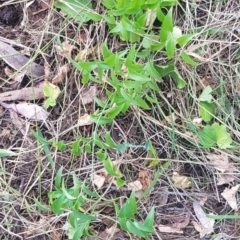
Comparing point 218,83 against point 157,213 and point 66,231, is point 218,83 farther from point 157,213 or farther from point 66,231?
point 66,231

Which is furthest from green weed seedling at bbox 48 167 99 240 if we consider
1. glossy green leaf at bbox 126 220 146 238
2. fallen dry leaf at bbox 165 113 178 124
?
fallen dry leaf at bbox 165 113 178 124

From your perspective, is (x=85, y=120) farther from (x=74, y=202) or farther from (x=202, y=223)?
(x=202, y=223)

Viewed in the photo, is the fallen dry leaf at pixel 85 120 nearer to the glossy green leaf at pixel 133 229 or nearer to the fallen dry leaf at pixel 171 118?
the fallen dry leaf at pixel 171 118

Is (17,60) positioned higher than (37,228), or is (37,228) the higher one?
(17,60)

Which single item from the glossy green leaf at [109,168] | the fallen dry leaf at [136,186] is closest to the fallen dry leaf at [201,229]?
the fallen dry leaf at [136,186]

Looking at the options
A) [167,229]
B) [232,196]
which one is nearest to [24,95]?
[167,229]

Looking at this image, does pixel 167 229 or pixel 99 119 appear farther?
pixel 167 229
